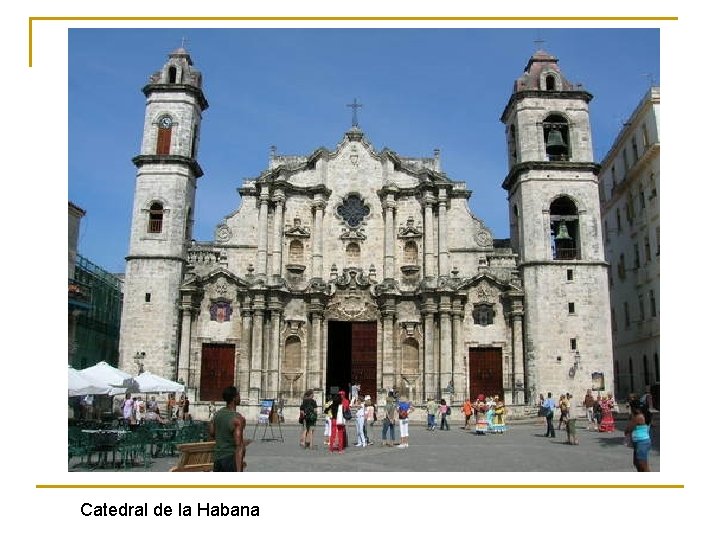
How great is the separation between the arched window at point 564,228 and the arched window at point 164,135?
19.9 m

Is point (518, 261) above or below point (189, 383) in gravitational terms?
above

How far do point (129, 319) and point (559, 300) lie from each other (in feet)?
67.4

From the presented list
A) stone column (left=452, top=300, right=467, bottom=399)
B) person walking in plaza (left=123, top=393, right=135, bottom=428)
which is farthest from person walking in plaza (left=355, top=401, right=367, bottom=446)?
stone column (left=452, top=300, right=467, bottom=399)

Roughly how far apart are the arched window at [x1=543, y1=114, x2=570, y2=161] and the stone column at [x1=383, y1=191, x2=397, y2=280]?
27.3 feet

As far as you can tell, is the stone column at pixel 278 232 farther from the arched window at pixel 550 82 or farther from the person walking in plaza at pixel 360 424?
the arched window at pixel 550 82

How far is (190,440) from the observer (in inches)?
638

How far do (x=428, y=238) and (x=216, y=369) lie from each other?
12482 mm

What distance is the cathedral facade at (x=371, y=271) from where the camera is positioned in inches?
1179

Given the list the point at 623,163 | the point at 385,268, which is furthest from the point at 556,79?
the point at 385,268

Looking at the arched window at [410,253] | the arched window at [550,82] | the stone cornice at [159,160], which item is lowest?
the arched window at [410,253]

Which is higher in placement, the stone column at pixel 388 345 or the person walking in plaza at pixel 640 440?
the stone column at pixel 388 345

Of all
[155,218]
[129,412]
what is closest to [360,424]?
[129,412]

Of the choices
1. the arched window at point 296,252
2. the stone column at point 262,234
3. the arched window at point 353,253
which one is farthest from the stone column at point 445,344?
the stone column at point 262,234
